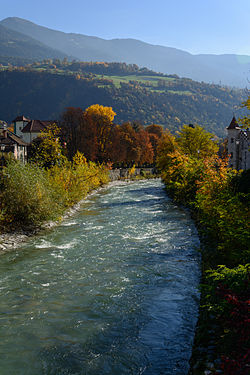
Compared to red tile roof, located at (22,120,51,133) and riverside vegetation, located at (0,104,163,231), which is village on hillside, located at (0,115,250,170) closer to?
riverside vegetation, located at (0,104,163,231)

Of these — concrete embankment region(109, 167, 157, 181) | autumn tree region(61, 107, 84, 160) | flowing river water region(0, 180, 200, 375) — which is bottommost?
concrete embankment region(109, 167, 157, 181)

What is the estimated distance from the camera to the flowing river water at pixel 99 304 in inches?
311

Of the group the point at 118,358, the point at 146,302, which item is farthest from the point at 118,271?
the point at 118,358

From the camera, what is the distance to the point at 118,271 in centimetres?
1349

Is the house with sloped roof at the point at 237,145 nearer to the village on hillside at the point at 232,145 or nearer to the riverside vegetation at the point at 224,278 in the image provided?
the village on hillside at the point at 232,145

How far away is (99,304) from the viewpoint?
10664 millimetres

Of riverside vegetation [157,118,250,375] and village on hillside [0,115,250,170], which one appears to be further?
village on hillside [0,115,250,170]

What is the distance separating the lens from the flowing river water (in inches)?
311

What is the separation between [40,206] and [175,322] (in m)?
12.8

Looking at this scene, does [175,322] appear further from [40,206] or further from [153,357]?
[40,206]

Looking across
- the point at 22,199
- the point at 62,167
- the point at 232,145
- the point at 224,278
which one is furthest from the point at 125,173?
the point at 224,278

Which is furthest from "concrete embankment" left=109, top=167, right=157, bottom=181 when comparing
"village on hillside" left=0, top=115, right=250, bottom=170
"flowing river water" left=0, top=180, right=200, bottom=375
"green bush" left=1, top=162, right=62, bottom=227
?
"flowing river water" left=0, top=180, right=200, bottom=375

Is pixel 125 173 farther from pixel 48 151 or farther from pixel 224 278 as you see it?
pixel 224 278

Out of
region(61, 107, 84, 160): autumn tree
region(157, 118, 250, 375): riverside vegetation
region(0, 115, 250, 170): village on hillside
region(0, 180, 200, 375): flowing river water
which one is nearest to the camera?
region(157, 118, 250, 375): riverside vegetation
